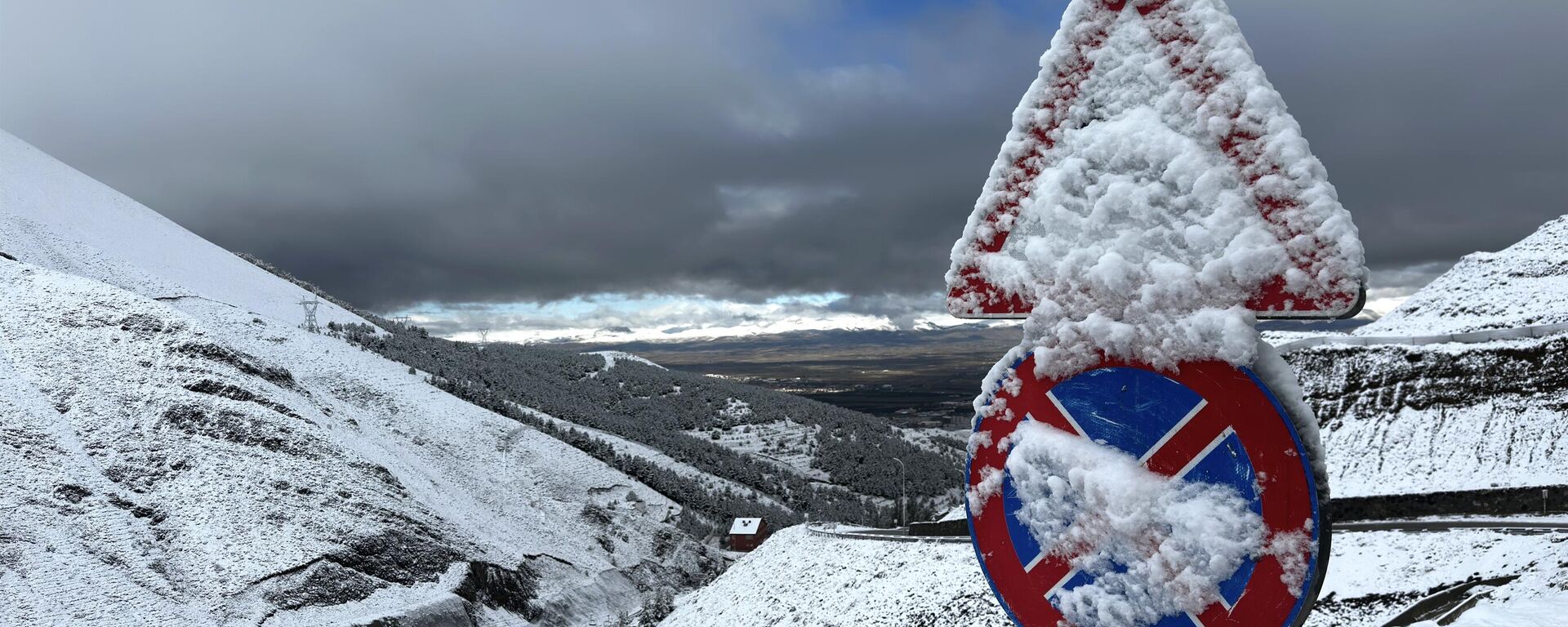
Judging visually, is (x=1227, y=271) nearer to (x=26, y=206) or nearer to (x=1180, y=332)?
(x=1180, y=332)

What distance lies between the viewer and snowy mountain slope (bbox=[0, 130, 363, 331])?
265ft

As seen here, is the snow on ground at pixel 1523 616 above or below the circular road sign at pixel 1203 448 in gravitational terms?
below

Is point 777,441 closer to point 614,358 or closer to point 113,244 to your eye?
point 614,358

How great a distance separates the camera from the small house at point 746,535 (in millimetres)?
63781

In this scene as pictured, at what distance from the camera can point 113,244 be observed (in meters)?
92.2

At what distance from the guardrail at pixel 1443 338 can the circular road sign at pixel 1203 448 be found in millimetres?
28569

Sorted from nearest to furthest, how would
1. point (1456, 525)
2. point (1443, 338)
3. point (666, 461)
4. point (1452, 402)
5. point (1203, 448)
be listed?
1. point (1203, 448)
2. point (1456, 525)
3. point (1452, 402)
4. point (1443, 338)
5. point (666, 461)

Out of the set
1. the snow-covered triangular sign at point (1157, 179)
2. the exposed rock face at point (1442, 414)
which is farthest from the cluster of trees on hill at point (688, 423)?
the snow-covered triangular sign at point (1157, 179)

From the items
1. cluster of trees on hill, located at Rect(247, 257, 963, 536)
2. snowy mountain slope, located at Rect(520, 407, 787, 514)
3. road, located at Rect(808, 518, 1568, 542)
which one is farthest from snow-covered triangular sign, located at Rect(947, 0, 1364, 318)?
snowy mountain slope, located at Rect(520, 407, 787, 514)

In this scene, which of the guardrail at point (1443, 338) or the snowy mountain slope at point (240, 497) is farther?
the snowy mountain slope at point (240, 497)

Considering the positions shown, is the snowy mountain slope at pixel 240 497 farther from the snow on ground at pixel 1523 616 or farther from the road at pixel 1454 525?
the snow on ground at pixel 1523 616

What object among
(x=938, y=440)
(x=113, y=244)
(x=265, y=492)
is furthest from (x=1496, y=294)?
(x=113, y=244)

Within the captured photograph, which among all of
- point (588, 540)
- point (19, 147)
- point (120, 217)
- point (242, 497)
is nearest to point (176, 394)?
point (242, 497)

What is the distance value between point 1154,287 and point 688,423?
385ft
